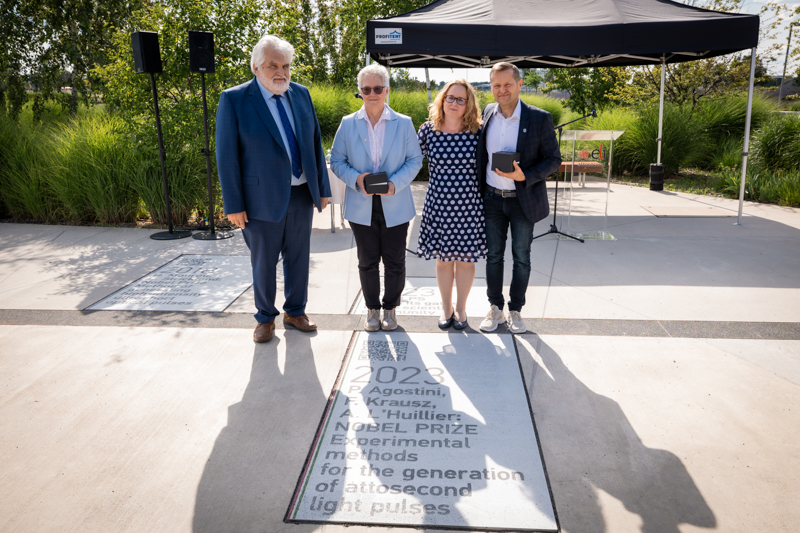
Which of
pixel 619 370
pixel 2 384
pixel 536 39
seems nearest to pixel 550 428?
pixel 619 370

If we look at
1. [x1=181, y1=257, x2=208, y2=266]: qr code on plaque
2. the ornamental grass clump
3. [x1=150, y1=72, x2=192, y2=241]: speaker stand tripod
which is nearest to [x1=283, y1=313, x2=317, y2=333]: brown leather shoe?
[x1=181, y1=257, x2=208, y2=266]: qr code on plaque

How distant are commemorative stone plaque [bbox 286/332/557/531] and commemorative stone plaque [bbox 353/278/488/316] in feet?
2.26

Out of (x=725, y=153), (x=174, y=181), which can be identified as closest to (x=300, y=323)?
(x=174, y=181)

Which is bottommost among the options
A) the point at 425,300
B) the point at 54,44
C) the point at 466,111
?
the point at 425,300

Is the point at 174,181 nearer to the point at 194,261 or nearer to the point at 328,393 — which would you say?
the point at 194,261

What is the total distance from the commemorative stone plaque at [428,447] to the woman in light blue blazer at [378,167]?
72 cm

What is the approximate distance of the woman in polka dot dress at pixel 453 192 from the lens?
11.2 ft

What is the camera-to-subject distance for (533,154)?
11.6 ft

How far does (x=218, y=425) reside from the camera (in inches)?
107

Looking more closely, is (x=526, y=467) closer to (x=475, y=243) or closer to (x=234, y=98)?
(x=475, y=243)

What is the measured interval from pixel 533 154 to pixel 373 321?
1.55 m

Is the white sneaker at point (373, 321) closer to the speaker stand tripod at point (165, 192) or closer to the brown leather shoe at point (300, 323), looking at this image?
the brown leather shoe at point (300, 323)

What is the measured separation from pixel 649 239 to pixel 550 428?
4361 millimetres

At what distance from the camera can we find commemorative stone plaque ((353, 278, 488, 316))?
4.19 metres
